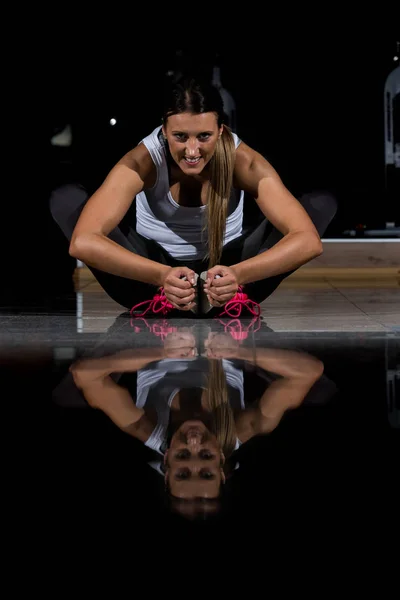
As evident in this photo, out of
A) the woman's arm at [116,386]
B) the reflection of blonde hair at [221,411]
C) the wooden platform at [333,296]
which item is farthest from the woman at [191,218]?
the reflection of blonde hair at [221,411]

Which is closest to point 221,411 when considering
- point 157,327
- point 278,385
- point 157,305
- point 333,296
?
point 278,385

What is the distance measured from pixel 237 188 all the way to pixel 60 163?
2.98 m

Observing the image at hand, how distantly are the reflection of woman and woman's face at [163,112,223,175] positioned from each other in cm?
44

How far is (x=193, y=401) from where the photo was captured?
1.37m

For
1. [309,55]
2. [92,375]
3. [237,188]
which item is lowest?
[92,375]

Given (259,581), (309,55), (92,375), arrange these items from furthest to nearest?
(309,55), (92,375), (259,581)

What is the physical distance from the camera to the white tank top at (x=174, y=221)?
7.85ft

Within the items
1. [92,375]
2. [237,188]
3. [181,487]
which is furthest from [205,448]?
[237,188]

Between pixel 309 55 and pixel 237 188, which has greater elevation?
pixel 309 55

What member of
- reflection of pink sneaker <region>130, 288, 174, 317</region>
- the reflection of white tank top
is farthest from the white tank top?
the reflection of white tank top

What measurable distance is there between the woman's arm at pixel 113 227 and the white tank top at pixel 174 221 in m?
0.09

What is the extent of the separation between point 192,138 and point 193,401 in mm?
994

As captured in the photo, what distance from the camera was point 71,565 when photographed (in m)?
0.73

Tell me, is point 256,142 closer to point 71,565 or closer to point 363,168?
point 363,168
